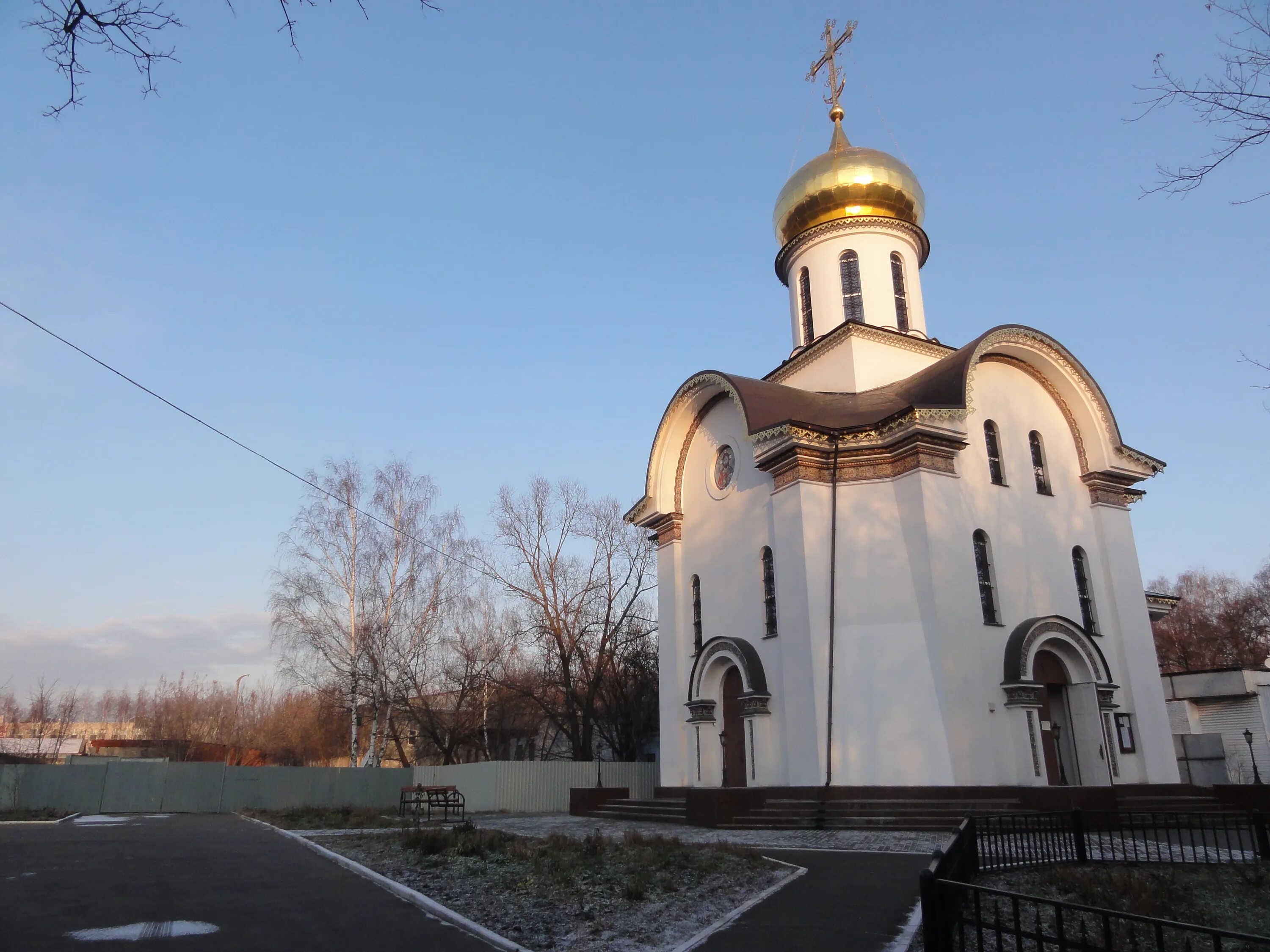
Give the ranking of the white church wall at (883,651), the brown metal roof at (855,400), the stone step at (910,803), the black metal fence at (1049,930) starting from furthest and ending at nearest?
1. the brown metal roof at (855,400)
2. the white church wall at (883,651)
3. the stone step at (910,803)
4. the black metal fence at (1049,930)

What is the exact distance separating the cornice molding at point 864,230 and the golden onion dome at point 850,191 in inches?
4.0

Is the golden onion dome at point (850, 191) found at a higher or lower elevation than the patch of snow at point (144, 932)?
higher

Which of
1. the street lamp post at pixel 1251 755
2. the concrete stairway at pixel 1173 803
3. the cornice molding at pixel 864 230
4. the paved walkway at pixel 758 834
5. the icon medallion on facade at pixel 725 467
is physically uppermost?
the cornice molding at pixel 864 230

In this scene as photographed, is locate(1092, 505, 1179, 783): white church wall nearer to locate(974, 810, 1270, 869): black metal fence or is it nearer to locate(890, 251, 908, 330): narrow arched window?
locate(890, 251, 908, 330): narrow arched window

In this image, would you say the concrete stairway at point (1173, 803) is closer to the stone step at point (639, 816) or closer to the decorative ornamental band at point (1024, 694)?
the decorative ornamental band at point (1024, 694)

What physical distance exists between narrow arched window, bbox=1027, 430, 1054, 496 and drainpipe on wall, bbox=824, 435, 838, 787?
448 centimetres

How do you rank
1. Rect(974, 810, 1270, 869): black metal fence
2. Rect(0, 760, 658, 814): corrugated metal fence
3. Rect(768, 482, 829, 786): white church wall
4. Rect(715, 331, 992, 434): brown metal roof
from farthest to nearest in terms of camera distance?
1. Rect(0, 760, 658, 814): corrugated metal fence
2. Rect(715, 331, 992, 434): brown metal roof
3. Rect(768, 482, 829, 786): white church wall
4. Rect(974, 810, 1270, 869): black metal fence

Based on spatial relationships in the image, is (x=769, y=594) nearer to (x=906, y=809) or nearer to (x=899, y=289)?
(x=906, y=809)

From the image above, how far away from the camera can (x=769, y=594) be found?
17.4 meters

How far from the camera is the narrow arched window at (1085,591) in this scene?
1764cm

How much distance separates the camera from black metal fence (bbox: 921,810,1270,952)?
4051 millimetres

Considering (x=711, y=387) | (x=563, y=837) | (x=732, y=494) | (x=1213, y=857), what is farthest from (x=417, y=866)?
(x=711, y=387)

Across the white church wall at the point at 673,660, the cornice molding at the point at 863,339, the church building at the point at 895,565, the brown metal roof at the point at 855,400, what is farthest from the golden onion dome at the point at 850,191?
the white church wall at the point at 673,660

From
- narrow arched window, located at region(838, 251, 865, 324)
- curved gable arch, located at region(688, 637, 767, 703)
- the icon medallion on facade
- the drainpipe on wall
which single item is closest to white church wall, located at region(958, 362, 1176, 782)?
the drainpipe on wall
